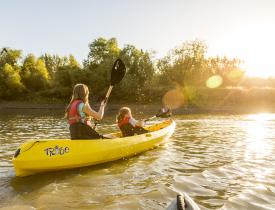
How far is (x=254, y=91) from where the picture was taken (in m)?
41.2

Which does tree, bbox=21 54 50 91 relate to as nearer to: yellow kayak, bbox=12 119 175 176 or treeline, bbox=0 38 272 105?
treeline, bbox=0 38 272 105

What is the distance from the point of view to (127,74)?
46.7m

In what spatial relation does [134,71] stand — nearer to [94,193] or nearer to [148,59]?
[148,59]

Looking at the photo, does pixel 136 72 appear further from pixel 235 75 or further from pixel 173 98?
pixel 235 75

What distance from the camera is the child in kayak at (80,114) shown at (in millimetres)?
7895

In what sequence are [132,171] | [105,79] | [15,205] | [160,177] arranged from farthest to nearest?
1. [105,79]
2. [132,171]
3. [160,177]
4. [15,205]

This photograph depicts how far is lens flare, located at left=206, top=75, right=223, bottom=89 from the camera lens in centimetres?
5207

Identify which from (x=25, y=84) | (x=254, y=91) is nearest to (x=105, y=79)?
(x=25, y=84)

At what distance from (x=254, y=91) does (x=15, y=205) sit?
39153mm

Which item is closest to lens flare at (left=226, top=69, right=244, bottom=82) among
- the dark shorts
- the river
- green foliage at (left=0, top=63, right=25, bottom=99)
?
green foliage at (left=0, top=63, right=25, bottom=99)

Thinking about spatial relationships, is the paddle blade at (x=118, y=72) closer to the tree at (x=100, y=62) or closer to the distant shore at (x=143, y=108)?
the distant shore at (x=143, y=108)

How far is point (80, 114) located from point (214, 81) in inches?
1889

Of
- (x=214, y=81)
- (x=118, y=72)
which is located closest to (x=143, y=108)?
(x=214, y=81)

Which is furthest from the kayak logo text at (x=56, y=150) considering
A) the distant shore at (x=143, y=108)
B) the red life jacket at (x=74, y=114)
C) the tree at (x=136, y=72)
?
the tree at (x=136, y=72)
